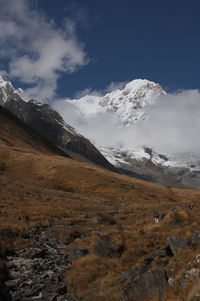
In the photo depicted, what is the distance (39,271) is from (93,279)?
379cm

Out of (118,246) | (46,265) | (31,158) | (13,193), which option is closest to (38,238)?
(46,265)

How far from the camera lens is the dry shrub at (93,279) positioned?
1506cm

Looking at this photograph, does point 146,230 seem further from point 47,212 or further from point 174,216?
point 47,212

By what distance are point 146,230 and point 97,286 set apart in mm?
9922

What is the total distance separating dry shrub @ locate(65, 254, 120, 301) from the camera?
49.4 ft

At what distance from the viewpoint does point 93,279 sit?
17.0m

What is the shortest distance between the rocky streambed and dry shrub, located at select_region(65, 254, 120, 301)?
0.54 meters

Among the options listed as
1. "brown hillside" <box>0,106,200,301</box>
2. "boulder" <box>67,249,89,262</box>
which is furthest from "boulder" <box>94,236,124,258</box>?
"boulder" <box>67,249,89,262</box>

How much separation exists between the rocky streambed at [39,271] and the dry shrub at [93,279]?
21.2 inches

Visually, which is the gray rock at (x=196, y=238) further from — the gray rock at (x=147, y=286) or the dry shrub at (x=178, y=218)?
the dry shrub at (x=178, y=218)

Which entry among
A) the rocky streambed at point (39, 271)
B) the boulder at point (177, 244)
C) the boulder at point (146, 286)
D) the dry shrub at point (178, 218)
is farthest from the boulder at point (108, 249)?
the dry shrub at point (178, 218)

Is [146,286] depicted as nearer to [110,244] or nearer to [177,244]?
[177,244]

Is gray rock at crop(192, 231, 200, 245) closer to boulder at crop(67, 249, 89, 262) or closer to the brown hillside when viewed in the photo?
the brown hillside

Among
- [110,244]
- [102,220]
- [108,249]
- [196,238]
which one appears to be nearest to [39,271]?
[108,249]
